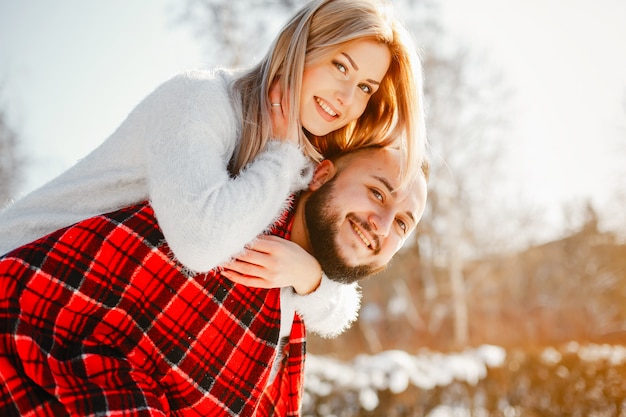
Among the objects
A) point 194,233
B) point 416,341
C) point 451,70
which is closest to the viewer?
point 194,233

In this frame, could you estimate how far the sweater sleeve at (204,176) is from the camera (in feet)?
5.93

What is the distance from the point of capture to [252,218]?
75.4 inches

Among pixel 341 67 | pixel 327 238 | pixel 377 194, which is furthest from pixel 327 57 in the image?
pixel 327 238

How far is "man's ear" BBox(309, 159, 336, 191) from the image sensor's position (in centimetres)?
265

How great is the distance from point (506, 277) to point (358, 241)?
992 inches

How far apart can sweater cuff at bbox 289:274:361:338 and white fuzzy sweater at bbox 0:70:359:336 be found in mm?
476

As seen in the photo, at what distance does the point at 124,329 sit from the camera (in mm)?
1975

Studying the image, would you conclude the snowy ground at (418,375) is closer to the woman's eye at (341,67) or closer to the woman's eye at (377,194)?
the woman's eye at (377,194)

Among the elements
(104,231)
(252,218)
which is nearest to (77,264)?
(104,231)

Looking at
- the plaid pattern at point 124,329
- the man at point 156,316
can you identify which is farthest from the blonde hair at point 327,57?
the plaid pattern at point 124,329

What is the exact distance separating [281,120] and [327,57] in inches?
13.1

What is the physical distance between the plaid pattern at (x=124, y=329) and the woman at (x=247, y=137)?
0.19 m

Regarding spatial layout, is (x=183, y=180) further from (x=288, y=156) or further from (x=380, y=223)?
(x=380, y=223)

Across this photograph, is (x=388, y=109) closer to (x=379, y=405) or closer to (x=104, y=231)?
(x=104, y=231)
